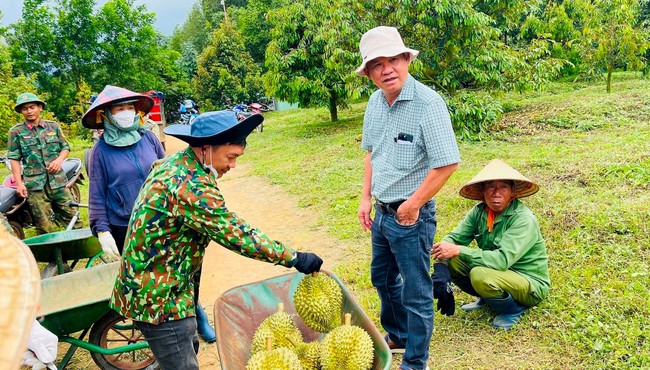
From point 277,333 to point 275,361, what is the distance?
37cm

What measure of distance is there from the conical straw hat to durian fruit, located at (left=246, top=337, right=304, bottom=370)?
1.70 m

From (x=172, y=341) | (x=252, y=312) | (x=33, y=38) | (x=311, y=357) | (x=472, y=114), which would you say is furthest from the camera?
(x=33, y=38)

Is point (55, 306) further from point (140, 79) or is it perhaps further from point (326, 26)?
point (140, 79)

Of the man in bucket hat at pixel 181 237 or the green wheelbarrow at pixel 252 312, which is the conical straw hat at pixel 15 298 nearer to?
the man in bucket hat at pixel 181 237

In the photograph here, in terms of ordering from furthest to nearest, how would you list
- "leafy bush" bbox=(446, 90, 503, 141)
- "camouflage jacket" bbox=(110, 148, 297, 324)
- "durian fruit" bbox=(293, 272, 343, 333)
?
"leafy bush" bbox=(446, 90, 503, 141), "durian fruit" bbox=(293, 272, 343, 333), "camouflage jacket" bbox=(110, 148, 297, 324)

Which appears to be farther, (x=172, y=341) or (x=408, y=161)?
(x=408, y=161)

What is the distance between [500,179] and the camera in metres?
3.32

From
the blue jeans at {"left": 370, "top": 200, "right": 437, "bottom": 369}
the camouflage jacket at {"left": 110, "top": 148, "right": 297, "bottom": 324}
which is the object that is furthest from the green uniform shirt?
the camouflage jacket at {"left": 110, "top": 148, "right": 297, "bottom": 324}

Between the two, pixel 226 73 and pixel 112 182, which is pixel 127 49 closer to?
pixel 226 73

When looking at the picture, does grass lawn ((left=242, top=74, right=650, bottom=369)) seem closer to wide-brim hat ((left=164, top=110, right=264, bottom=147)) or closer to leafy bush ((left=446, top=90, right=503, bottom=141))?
leafy bush ((left=446, top=90, right=503, bottom=141))

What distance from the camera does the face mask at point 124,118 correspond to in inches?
133

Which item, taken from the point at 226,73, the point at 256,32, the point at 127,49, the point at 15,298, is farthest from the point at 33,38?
the point at 15,298

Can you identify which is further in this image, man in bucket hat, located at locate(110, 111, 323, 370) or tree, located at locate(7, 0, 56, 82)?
tree, located at locate(7, 0, 56, 82)

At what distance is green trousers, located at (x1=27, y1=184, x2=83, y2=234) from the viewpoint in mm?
5926
